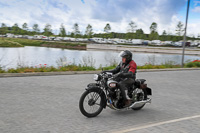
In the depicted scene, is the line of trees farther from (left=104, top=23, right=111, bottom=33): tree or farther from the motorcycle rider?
the motorcycle rider

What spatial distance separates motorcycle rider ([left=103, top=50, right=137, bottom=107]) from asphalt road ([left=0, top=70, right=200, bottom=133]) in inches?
24.1

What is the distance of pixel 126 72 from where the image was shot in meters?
5.59

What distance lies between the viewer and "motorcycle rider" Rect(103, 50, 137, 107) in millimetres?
5332

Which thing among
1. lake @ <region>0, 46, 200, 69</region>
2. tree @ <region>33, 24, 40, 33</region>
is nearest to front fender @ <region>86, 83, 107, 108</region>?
lake @ <region>0, 46, 200, 69</region>

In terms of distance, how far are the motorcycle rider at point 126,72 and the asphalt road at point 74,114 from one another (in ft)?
2.00

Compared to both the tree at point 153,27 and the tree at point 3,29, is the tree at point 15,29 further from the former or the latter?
the tree at point 153,27

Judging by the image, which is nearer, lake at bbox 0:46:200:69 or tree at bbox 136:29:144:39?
lake at bbox 0:46:200:69


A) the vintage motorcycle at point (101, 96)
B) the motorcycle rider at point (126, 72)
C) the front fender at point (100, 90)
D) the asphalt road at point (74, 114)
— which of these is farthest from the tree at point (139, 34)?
the front fender at point (100, 90)

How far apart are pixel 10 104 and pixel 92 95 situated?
2377mm

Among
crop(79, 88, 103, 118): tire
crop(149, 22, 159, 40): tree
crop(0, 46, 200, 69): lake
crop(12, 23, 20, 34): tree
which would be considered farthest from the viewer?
crop(12, 23, 20, 34): tree

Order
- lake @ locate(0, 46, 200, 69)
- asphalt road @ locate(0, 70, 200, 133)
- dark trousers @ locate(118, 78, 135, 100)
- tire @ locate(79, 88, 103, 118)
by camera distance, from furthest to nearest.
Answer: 1. lake @ locate(0, 46, 200, 69)
2. dark trousers @ locate(118, 78, 135, 100)
3. tire @ locate(79, 88, 103, 118)
4. asphalt road @ locate(0, 70, 200, 133)

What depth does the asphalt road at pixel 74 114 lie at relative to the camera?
14.7ft

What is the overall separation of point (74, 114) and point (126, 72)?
1648 mm

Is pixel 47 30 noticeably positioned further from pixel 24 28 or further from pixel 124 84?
pixel 124 84
